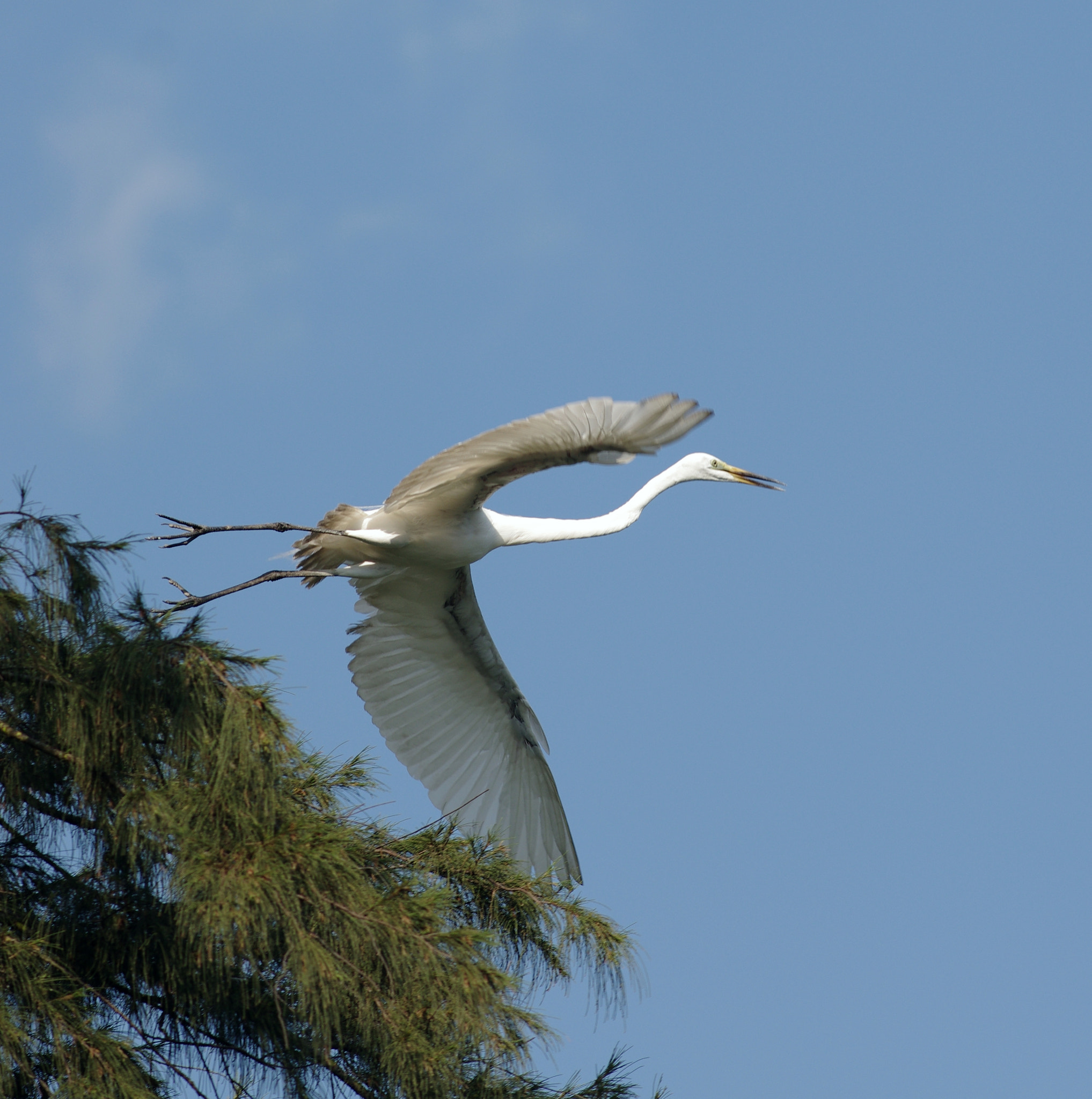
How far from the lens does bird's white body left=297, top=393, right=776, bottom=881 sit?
5.96 metres

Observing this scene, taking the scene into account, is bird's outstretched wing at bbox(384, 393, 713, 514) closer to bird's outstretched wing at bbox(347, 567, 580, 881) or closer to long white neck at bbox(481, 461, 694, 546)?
long white neck at bbox(481, 461, 694, 546)

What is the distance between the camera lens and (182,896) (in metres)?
2.91

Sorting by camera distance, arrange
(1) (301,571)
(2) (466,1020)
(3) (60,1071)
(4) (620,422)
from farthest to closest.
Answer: (1) (301,571) < (4) (620,422) < (2) (466,1020) < (3) (60,1071)

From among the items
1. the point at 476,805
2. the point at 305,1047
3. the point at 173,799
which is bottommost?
the point at 305,1047

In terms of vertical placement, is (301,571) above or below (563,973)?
above

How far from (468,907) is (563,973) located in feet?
1.13

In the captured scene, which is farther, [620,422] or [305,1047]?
[620,422]

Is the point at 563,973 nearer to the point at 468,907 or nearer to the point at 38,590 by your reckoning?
the point at 468,907

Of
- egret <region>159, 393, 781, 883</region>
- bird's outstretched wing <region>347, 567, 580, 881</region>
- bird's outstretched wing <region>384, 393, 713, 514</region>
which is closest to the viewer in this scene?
bird's outstretched wing <region>384, 393, 713, 514</region>

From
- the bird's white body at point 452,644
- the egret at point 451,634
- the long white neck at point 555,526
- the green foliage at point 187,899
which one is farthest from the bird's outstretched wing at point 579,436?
the green foliage at point 187,899

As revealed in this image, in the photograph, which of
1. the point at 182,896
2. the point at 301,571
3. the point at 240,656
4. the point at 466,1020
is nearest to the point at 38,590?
the point at 240,656

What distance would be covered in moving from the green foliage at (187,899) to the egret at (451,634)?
200 cm

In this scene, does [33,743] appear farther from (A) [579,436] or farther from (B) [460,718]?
(B) [460,718]

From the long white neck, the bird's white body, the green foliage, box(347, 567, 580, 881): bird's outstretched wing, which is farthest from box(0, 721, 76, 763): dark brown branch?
box(347, 567, 580, 881): bird's outstretched wing
